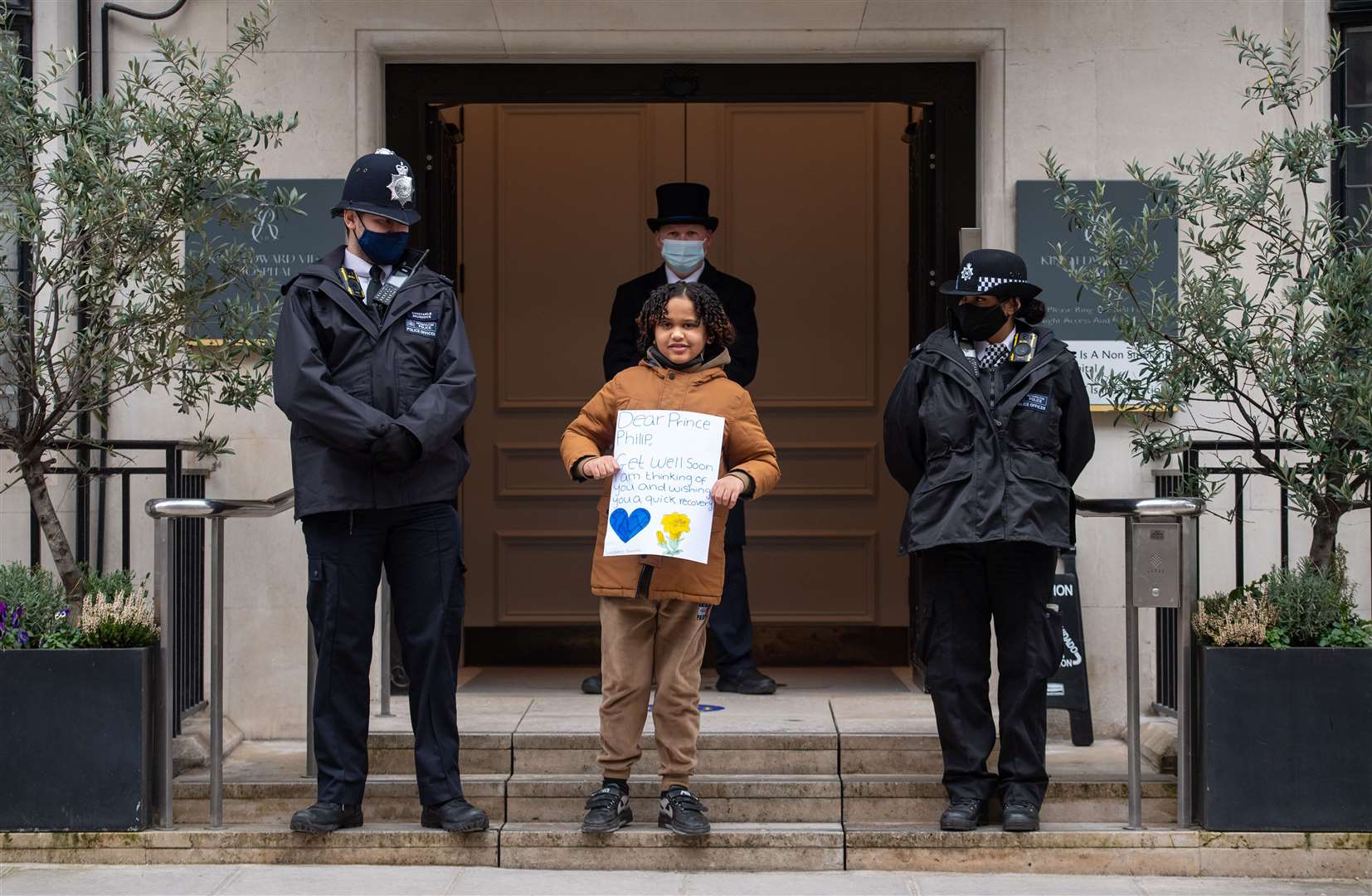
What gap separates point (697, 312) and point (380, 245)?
42.2 inches

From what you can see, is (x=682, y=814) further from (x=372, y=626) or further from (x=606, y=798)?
(x=372, y=626)

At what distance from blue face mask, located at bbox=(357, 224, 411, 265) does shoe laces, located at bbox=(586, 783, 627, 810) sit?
1.90 m

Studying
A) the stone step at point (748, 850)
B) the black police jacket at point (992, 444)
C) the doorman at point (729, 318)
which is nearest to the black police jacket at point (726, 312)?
the doorman at point (729, 318)

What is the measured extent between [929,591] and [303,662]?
280 cm

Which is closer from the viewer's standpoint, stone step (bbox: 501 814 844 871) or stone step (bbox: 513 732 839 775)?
stone step (bbox: 501 814 844 871)

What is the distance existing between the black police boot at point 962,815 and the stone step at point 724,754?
0.63 meters

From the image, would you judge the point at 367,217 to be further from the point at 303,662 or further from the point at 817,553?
the point at 817,553

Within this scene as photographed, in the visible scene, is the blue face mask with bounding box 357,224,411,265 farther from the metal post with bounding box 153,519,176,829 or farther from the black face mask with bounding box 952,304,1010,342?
the black face mask with bounding box 952,304,1010,342

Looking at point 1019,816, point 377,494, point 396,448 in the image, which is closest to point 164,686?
point 377,494

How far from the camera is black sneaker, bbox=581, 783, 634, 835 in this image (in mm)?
5449

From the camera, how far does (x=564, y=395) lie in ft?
28.1

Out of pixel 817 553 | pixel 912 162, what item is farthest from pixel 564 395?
pixel 912 162

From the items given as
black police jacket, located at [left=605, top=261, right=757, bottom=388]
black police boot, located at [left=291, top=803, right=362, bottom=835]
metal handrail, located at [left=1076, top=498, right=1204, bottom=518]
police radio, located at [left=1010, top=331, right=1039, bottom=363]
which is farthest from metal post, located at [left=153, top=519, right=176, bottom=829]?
metal handrail, located at [left=1076, top=498, right=1204, bottom=518]

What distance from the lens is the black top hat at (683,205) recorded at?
6.86m
